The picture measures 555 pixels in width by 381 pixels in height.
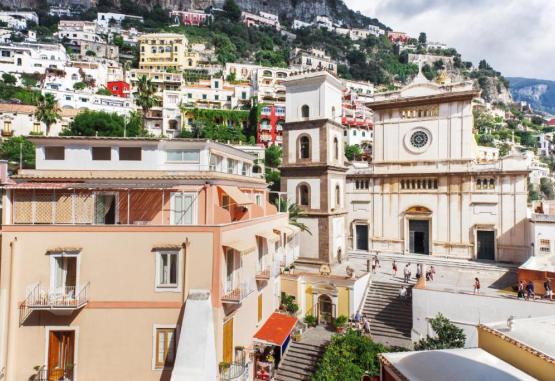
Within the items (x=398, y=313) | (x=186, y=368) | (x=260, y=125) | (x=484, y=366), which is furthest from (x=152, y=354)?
(x=260, y=125)

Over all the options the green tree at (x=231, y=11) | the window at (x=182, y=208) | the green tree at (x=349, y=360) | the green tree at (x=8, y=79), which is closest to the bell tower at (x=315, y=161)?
the green tree at (x=349, y=360)

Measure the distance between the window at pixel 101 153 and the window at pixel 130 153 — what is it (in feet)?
1.56

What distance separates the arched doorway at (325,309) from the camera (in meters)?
23.0

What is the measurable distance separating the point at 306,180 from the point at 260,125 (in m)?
47.7

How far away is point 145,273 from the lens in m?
13.7

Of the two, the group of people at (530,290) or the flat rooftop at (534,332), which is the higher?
the flat rooftop at (534,332)

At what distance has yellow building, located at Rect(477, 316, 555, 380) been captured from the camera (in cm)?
894

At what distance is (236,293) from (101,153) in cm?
795

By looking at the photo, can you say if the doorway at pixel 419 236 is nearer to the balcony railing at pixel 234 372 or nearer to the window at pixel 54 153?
the balcony railing at pixel 234 372

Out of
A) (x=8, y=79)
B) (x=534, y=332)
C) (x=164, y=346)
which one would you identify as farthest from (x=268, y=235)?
(x=8, y=79)

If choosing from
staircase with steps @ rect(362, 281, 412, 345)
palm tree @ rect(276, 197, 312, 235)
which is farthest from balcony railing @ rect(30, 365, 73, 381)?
palm tree @ rect(276, 197, 312, 235)

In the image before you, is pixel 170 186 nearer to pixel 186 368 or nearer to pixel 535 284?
pixel 186 368

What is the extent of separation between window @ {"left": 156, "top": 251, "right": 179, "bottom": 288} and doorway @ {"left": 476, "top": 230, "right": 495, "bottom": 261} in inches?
1004

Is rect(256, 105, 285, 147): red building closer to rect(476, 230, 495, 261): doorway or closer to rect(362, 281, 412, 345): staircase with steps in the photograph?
rect(476, 230, 495, 261): doorway
